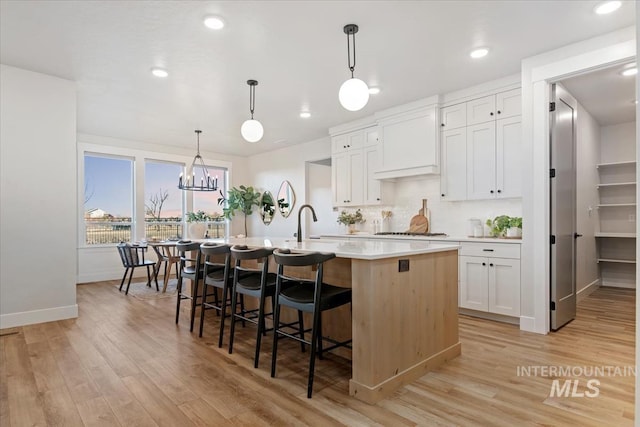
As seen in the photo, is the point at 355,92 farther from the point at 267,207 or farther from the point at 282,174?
the point at 267,207

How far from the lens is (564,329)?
3.42m

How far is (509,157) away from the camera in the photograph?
386 cm

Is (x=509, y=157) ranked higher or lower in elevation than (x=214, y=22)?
lower

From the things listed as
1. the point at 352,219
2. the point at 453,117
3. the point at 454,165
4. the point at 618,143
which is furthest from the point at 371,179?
the point at 618,143

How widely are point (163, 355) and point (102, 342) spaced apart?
→ 74 centimetres

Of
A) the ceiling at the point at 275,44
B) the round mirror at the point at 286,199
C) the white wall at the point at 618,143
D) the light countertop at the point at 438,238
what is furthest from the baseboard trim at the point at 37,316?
the white wall at the point at 618,143

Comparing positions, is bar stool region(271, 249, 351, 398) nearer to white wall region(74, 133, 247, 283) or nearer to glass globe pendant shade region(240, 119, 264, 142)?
glass globe pendant shade region(240, 119, 264, 142)

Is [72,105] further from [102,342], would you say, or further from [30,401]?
[30,401]

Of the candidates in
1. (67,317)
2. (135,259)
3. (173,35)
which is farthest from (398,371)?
(135,259)

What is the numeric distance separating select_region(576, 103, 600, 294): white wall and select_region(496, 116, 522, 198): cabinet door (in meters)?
1.40

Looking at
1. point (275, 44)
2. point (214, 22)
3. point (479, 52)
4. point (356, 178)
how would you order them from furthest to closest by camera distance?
point (356, 178) < point (479, 52) < point (275, 44) < point (214, 22)

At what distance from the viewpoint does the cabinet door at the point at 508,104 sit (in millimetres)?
3805

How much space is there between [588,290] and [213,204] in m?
7.17

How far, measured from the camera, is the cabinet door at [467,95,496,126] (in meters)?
4.02
